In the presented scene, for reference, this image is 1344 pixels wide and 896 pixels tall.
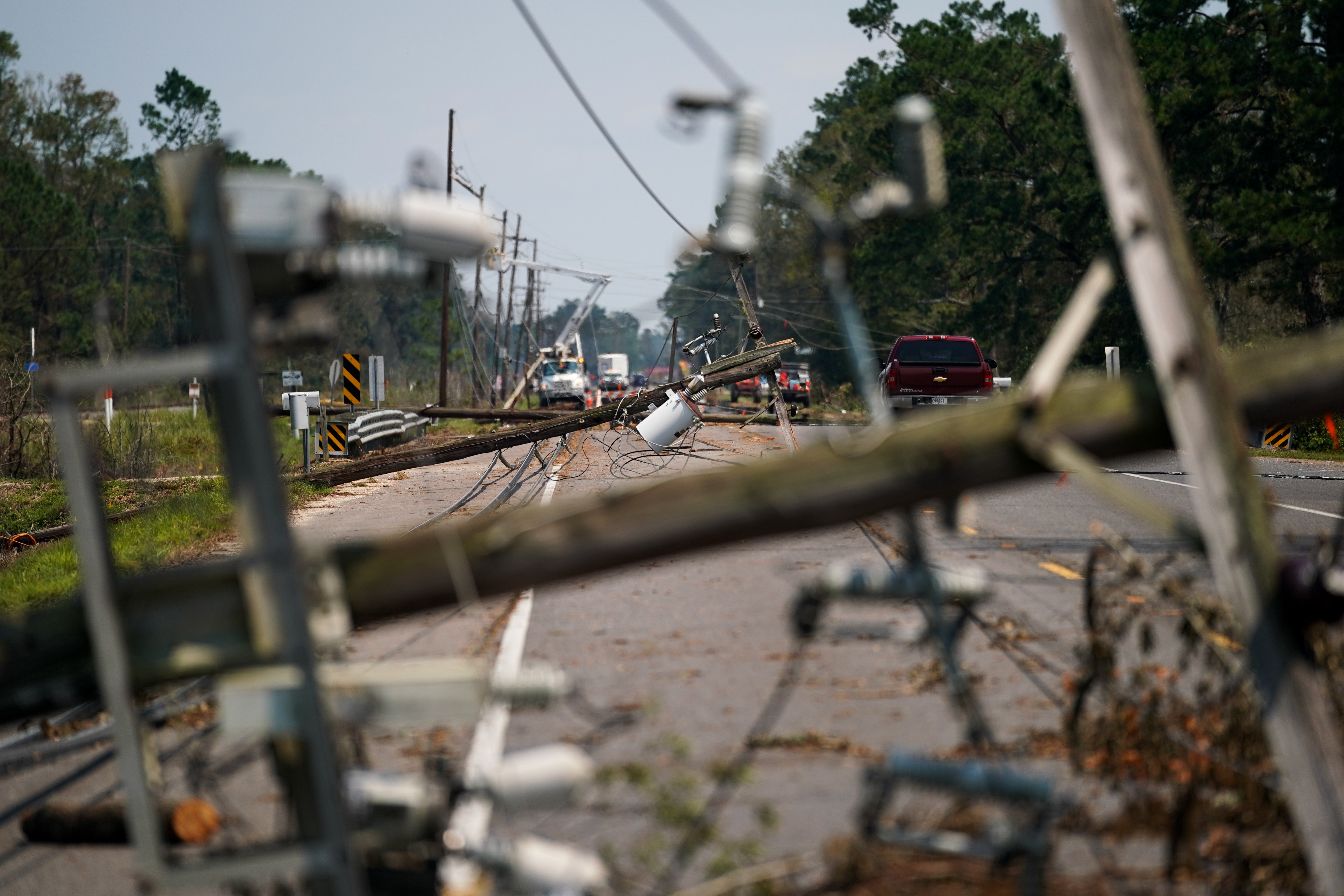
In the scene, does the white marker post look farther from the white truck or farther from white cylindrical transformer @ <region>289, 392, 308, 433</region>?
the white truck

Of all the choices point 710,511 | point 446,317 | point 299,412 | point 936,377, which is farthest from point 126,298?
point 710,511

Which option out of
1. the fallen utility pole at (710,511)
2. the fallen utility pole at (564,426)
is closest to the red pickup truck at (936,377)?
the fallen utility pole at (564,426)

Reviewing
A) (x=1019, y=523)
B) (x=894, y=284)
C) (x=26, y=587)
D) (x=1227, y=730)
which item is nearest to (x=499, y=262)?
(x=1227, y=730)

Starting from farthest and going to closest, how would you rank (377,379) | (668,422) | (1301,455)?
(377,379)
(1301,455)
(668,422)

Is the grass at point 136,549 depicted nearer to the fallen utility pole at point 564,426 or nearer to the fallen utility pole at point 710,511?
the fallen utility pole at point 564,426

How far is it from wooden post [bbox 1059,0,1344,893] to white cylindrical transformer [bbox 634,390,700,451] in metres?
11.6

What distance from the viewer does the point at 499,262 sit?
6379mm

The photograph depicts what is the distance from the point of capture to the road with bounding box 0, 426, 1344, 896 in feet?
15.5

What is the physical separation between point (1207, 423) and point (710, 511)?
1564mm

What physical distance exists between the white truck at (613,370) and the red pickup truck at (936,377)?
59.7m

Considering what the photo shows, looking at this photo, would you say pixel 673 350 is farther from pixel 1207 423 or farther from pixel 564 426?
pixel 1207 423

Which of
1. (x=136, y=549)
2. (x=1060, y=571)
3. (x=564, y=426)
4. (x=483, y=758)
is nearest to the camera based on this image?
(x=483, y=758)

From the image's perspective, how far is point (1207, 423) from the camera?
13.3 ft

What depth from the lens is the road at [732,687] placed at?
4.71m
